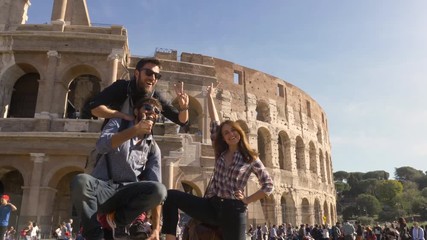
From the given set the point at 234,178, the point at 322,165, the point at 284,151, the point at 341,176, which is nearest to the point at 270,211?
the point at 284,151

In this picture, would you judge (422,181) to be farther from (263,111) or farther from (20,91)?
(20,91)

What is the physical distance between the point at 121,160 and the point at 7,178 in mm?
17504

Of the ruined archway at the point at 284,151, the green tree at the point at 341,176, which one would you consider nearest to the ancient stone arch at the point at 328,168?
the ruined archway at the point at 284,151

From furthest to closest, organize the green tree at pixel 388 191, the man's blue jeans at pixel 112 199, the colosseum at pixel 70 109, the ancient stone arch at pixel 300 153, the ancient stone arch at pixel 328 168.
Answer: the green tree at pixel 388 191
the ancient stone arch at pixel 328 168
the ancient stone arch at pixel 300 153
the colosseum at pixel 70 109
the man's blue jeans at pixel 112 199

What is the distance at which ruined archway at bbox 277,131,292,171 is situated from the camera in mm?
25172

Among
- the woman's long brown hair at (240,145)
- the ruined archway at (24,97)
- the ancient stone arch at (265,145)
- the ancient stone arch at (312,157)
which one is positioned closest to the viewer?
the woman's long brown hair at (240,145)

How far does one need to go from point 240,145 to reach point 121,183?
1.24 meters

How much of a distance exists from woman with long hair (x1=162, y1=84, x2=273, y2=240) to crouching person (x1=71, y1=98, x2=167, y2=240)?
1.18 feet

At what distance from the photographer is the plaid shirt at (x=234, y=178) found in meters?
Result: 3.13

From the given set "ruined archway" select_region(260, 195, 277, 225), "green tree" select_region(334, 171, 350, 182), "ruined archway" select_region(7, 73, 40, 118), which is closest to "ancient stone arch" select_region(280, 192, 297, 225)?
"ruined archway" select_region(260, 195, 277, 225)

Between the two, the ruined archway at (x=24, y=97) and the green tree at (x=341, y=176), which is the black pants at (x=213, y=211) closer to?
the ruined archway at (x=24, y=97)

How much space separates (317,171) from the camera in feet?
91.5

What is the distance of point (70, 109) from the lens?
18.9 meters

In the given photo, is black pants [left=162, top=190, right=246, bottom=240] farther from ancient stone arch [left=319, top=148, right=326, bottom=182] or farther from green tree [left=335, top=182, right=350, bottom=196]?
green tree [left=335, top=182, right=350, bottom=196]
